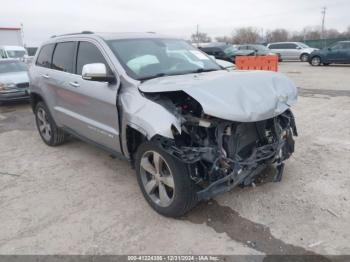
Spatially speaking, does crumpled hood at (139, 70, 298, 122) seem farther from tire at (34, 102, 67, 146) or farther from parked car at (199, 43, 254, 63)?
parked car at (199, 43, 254, 63)

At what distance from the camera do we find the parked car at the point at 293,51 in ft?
85.9

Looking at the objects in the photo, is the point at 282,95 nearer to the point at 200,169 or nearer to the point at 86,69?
the point at 200,169

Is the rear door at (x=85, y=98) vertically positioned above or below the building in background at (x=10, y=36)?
below

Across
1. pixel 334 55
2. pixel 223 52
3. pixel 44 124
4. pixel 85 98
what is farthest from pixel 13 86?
pixel 334 55

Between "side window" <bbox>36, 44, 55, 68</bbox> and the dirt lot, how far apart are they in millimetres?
1574

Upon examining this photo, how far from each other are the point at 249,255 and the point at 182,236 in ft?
2.11

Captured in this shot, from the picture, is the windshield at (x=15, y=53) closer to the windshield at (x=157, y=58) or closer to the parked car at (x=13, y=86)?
the parked car at (x=13, y=86)

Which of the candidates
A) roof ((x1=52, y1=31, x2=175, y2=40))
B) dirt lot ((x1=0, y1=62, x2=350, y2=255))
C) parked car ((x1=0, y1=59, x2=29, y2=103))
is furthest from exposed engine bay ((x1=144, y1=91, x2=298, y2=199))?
parked car ((x1=0, y1=59, x2=29, y2=103))

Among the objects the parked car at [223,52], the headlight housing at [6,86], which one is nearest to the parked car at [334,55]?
the parked car at [223,52]

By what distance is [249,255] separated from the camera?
286 cm

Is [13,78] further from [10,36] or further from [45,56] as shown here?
[10,36]

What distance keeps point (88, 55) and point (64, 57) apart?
80 cm

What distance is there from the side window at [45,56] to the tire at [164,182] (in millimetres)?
2892

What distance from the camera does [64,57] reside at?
5020mm
